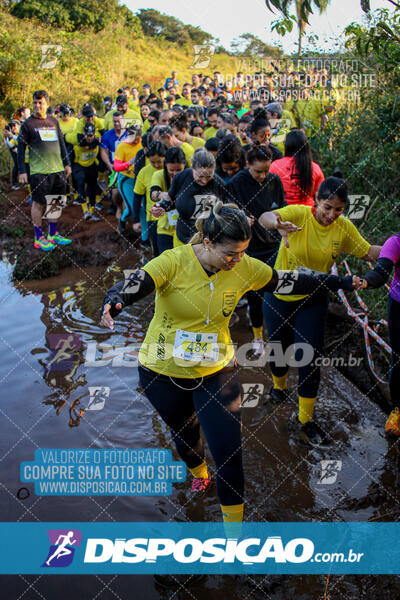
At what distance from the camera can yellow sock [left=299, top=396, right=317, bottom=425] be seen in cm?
420

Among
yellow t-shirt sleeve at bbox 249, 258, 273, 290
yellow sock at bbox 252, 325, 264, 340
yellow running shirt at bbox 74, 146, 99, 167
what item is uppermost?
yellow running shirt at bbox 74, 146, 99, 167

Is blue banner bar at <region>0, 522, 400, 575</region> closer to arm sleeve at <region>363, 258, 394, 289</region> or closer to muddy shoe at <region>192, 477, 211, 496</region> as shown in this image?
muddy shoe at <region>192, 477, 211, 496</region>

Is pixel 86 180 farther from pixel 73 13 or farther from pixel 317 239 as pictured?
pixel 73 13

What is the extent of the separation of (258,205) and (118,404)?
7.46 feet

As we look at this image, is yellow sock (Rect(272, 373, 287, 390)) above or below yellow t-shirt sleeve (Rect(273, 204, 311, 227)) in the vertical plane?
below

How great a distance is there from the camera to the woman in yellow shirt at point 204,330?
2.78 metres

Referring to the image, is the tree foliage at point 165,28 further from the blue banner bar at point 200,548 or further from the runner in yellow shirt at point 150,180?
the blue banner bar at point 200,548

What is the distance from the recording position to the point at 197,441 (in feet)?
11.1

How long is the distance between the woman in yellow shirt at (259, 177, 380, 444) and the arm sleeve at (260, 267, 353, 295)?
1.77ft

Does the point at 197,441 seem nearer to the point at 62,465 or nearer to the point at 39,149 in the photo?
the point at 62,465

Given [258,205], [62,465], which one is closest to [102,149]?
[258,205]

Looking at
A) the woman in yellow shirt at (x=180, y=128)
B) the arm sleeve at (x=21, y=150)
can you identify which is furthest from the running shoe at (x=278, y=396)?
the arm sleeve at (x=21, y=150)

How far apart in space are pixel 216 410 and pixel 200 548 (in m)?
1.00

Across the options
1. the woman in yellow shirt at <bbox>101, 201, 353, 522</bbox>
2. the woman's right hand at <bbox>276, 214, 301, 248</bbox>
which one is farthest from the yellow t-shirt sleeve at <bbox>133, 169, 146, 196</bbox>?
the woman in yellow shirt at <bbox>101, 201, 353, 522</bbox>
